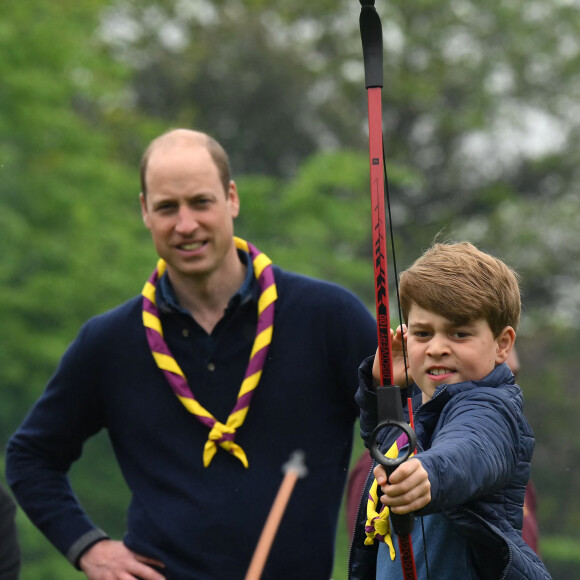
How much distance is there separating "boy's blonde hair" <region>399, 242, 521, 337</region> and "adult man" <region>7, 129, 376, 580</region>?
1339mm

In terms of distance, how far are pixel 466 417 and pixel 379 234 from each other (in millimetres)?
466

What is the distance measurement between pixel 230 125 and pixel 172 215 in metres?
16.1

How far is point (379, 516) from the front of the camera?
10.0ft

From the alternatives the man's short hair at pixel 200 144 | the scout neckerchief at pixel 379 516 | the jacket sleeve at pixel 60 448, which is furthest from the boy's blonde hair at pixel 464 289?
the jacket sleeve at pixel 60 448

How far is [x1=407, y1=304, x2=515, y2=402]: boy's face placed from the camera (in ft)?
9.89

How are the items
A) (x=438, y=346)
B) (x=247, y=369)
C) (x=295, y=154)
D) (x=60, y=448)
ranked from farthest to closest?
(x=295, y=154) < (x=60, y=448) < (x=247, y=369) < (x=438, y=346)

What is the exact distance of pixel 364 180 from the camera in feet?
62.0

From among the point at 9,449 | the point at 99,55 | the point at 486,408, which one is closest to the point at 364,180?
the point at 99,55

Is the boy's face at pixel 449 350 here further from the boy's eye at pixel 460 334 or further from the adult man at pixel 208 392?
the adult man at pixel 208 392

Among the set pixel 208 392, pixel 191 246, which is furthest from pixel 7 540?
pixel 191 246

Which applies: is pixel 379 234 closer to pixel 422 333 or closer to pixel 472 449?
pixel 422 333

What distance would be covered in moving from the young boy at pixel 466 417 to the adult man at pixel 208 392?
3.71 feet

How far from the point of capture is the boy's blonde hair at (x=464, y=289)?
9.86 feet

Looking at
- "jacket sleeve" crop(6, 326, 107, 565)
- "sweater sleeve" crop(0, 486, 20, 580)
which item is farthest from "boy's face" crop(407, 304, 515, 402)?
"sweater sleeve" crop(0, 486, 20, 580)
